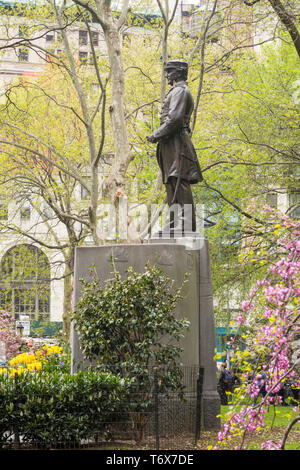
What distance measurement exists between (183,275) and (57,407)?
3.49m

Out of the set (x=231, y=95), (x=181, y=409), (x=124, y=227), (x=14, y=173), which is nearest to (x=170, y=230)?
(x=181, y=409)

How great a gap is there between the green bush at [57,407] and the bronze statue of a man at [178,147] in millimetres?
3837

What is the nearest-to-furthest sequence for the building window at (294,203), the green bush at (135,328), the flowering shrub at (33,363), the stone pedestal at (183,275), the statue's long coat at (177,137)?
the green bush at (135,328) → the flowering shrub at (33,363) → the stone pedestal at (183,275) → the statue's long coat at (177,137) → the building window at (294,203)

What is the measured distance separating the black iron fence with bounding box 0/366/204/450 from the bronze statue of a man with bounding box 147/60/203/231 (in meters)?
3.09

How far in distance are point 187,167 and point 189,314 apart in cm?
259

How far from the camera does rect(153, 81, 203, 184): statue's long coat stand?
12.5m

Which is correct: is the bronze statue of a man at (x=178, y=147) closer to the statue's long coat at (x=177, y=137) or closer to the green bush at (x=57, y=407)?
the statue's long coat at (x=177, y=137)

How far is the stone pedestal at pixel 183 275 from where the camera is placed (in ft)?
38.5

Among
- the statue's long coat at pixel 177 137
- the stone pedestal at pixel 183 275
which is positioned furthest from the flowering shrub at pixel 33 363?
the statue's long coat at pixel 177 137

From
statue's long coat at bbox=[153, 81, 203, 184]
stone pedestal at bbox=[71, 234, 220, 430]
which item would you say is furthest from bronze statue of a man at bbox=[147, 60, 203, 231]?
stone pedestal at bbox=[71, 234, 220, 430]

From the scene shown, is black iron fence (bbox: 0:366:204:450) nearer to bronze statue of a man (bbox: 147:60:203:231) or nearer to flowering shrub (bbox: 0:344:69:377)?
flowering shrub (bbox: 0:344:69:377)

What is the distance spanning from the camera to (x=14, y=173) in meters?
30.7

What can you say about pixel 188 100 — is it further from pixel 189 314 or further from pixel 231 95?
pixel 231 95

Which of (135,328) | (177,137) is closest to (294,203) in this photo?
(177,137)
